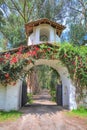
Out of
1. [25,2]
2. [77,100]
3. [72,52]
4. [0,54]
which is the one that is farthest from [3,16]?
[77,100]

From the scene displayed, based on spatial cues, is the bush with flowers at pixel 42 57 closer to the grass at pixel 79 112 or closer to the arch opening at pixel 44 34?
the grass at pixel 79 112

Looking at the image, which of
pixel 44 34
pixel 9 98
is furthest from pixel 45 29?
pixel 9 98

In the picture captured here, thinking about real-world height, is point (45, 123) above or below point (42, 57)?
below

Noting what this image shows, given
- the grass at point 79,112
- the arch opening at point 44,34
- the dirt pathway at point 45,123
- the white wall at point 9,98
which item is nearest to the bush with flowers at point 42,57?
the white wall at point 9,98

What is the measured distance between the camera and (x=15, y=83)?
1012 cm

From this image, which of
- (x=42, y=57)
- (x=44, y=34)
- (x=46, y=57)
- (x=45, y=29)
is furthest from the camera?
(x=44, y=34)

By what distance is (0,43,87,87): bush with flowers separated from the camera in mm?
9922

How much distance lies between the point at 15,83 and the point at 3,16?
47.0ft

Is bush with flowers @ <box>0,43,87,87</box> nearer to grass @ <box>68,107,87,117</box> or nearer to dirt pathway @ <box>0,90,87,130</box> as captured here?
grass @ <box>68,107,87,117</box>

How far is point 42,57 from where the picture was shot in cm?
1078

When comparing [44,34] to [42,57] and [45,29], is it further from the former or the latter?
[42,57]

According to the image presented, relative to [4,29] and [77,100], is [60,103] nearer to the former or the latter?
[77,100]

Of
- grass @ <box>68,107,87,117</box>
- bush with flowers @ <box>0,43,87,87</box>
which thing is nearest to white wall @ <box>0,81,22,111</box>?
bush with flowers @ <box>0,43,87,87</box>

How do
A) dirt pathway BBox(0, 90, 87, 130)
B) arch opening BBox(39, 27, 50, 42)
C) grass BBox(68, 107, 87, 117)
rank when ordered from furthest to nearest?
arch opening BBox(39, 27, 50, 42)
grass BBox(68, 107, 87, 117)
dirt pathway BBox(0, 90, 87, 130)
